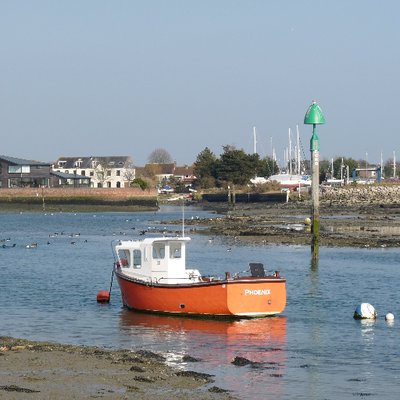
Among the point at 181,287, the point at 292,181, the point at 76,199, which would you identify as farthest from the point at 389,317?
the point at 292,181

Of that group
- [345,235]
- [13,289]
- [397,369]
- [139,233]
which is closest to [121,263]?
[13,289]

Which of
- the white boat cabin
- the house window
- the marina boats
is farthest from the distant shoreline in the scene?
the white boat cabin

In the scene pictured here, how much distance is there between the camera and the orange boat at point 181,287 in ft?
106

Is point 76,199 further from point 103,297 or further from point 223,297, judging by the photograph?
point 223,297

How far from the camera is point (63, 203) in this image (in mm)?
151500

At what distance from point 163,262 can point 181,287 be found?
189cm

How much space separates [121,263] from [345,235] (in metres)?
41.7

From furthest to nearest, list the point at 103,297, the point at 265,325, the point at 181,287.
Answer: the point at 103,297 < the point at 181,287 < the point at 265,325

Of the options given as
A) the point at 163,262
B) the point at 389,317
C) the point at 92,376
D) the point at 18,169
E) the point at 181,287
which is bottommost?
the point at 389,317

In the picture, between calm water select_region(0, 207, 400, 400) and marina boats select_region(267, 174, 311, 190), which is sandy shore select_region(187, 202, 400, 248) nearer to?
calm water select_region(0, 207, 400, 400)

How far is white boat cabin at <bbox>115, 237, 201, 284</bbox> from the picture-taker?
112ft

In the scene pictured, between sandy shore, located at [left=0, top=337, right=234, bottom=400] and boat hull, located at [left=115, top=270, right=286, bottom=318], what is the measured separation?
617 centimetres

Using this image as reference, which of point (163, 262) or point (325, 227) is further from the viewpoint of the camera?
point (325, 227)

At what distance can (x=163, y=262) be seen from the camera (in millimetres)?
34562
